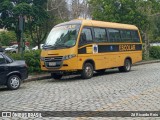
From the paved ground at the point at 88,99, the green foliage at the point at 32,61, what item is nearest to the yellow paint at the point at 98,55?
the green foliage at the point at 32,61

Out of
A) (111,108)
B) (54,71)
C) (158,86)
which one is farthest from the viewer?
(54,71)

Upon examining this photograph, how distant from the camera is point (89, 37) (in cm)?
1806

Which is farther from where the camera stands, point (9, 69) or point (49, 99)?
point (9, 69)

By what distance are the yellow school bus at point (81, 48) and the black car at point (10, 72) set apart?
2.75 meters

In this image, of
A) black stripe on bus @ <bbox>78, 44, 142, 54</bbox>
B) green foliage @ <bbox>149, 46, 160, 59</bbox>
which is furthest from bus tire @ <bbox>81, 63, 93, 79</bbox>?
green foliage @ <bbox>149, 46, 160, 59</bbox>

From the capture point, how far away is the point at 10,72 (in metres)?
14.0

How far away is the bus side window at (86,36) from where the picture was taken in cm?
1747

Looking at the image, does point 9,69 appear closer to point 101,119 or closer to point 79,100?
point 79,100

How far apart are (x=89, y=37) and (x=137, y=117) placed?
405 inches

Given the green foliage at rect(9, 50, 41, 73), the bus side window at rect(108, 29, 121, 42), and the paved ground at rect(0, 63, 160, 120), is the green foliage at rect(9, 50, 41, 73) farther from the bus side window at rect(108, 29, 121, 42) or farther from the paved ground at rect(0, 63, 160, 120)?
the paved ground at rect(0, 63, 160, 120)

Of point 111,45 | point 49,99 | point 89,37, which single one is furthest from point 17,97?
point 111,45

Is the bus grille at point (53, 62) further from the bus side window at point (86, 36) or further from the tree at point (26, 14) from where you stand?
the tree at point (26, 14)

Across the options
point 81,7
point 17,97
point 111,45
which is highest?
point 81,7

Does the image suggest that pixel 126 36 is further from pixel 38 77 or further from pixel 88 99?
pixel 88 99
